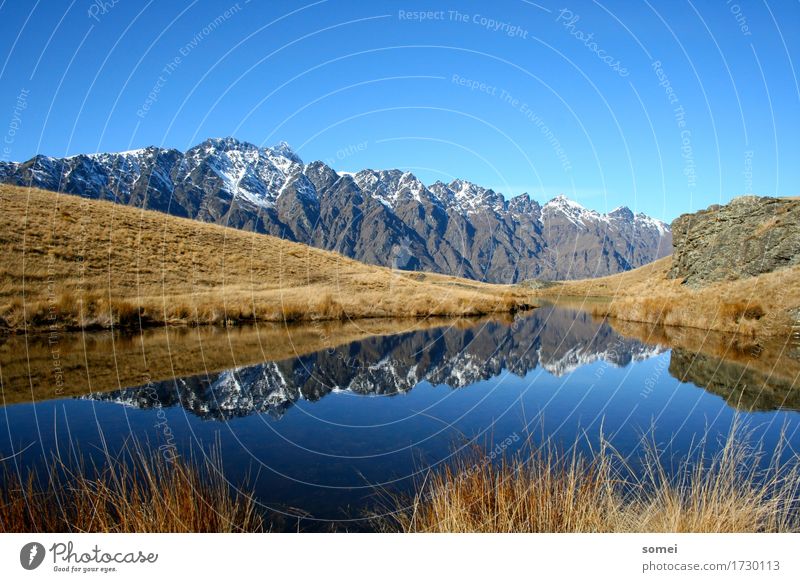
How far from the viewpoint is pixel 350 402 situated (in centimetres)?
1089

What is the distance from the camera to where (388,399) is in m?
11.3

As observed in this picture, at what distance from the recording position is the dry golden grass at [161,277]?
73.4 ft

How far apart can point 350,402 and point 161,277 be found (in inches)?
928

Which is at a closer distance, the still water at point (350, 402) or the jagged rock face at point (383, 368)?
the still water at point (350, 402)

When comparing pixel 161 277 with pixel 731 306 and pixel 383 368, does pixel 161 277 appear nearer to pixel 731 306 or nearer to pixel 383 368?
pixel 383 368

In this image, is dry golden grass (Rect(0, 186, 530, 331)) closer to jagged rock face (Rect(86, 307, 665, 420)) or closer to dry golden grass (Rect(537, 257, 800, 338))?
jagged rock face (Rect(86, 307, 665, 420))

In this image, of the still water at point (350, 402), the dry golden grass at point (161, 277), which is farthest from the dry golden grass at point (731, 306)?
the dry golden grass at point (161, 277)

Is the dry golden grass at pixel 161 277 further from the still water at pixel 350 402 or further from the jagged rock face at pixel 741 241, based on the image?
the jagged rock face at pixel 741 241

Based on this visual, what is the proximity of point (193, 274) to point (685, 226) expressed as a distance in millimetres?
41209

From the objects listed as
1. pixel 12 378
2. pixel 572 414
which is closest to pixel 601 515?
pixel 572 414

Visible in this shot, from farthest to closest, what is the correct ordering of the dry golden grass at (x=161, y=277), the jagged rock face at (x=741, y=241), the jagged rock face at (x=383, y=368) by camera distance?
1. the jagged rock face at (x=741, y=241)
2. the dry golden grass at (x=161, y=277)
3. the jagged rock face at (x=383, y=368)

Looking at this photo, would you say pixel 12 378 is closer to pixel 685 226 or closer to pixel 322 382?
pixel 322 382

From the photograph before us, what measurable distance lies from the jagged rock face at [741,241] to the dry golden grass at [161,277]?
14.5m

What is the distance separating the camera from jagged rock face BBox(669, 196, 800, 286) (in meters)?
28.0
